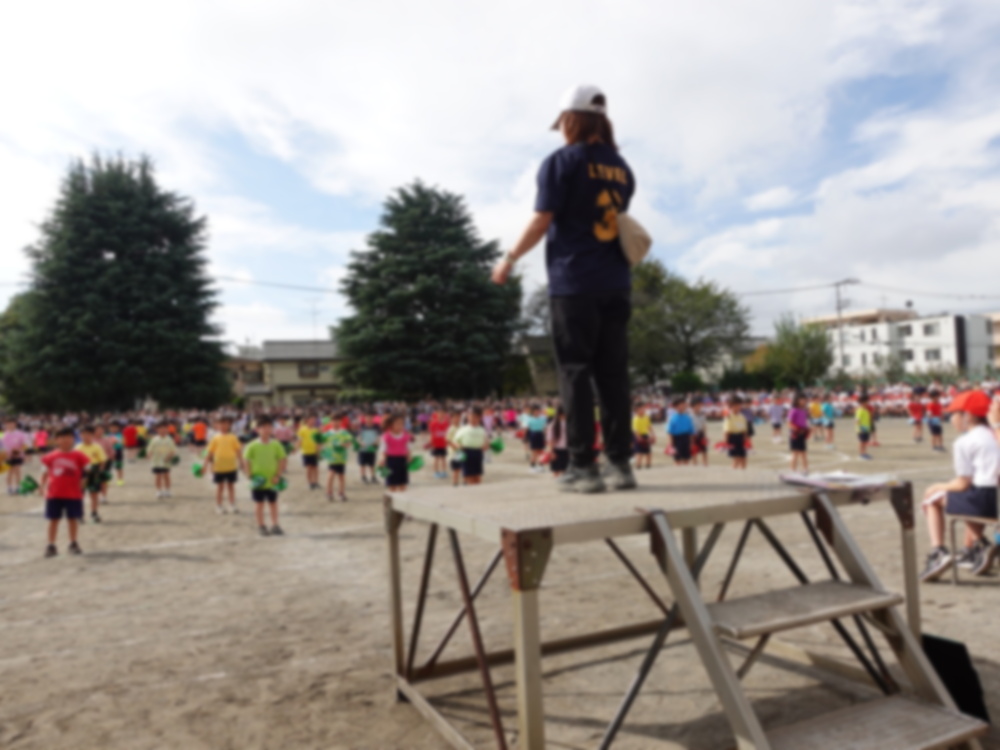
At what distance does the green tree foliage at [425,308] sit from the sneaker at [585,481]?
39767mm

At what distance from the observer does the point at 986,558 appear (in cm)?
655

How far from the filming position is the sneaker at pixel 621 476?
409 centimetres

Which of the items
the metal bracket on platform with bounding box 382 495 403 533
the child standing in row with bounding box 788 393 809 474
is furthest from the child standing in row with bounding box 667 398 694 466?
the metal bracket on platform with bounding box 382 495 403 533

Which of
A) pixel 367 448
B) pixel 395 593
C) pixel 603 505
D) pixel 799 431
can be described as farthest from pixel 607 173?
pixel 367 448

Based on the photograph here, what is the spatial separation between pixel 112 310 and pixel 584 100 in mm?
42060

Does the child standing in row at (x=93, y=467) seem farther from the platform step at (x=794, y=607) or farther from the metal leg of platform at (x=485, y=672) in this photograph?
the platform step at (x=794, y=607)

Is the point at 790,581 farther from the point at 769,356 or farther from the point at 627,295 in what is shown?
the point at 769,356

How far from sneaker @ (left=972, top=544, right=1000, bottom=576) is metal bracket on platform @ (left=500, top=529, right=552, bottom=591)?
558 cm

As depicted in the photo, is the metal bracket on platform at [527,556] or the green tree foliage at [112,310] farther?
the green tree foliage at [112,310]

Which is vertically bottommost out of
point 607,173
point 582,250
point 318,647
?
point 318,647

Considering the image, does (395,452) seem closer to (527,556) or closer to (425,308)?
(527,556)

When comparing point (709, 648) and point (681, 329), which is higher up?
point (681, 329)

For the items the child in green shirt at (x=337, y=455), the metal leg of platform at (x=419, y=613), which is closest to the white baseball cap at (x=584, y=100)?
the metal leg of platform at (x=419, y=613)

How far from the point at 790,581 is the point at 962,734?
4.04 meters
